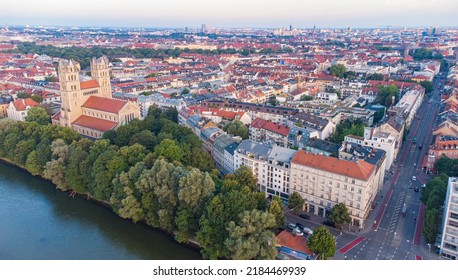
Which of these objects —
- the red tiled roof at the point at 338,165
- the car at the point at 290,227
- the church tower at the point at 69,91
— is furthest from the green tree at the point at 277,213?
the church tower at the point at 69,91

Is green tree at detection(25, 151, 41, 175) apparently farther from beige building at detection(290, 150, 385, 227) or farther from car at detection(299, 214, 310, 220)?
car at detection(299, 214, 310, 220)

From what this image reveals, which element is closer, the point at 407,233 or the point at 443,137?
the point at 407,233

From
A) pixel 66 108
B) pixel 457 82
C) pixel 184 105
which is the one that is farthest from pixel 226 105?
pixel 457 82

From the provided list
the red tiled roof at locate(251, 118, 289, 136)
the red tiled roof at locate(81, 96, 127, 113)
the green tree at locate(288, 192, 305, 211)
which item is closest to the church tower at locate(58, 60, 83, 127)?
the red tiled roof at locate(81, 96, 127, 113)

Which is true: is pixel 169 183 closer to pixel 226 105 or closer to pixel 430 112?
pixel 226 105

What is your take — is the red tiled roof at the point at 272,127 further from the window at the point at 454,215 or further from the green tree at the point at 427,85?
the green tree at the point at 427,85

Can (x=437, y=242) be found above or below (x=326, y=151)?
below
